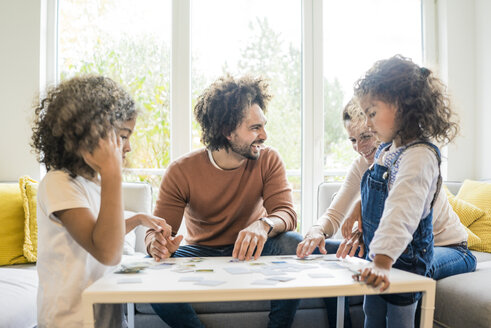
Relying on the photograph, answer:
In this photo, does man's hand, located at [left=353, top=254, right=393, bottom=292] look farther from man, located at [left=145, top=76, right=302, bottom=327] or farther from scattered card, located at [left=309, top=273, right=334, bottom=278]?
man, located at [left=145, top=76, right=302, bottom=327]

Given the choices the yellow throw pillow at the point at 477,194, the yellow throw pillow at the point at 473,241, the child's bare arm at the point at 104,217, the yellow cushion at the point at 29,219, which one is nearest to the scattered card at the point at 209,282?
the child's bare arm at the point at 104,217

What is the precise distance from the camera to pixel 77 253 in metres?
1.24

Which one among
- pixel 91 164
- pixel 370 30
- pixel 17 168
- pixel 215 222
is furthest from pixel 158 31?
pixel 91 164

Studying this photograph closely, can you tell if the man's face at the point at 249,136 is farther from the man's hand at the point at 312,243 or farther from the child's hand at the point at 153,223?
the child's hand at the point at 153,223

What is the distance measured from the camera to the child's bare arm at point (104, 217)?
1.15m

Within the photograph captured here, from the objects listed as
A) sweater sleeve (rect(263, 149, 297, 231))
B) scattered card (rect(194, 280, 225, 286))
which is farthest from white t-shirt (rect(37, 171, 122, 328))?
sweater sleeve (rect(263, 149, 297, 231))

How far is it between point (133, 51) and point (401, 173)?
249cm

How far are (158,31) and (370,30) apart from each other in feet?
5.33

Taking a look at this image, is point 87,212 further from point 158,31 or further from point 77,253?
point 158,31

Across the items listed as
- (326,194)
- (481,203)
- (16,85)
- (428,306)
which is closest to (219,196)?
(326,194)

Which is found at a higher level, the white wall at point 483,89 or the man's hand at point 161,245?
the white wall at point 483,89

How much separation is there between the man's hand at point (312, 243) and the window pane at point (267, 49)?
1.61 meters

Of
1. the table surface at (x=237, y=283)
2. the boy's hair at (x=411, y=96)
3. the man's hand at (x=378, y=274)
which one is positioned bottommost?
the table surface at (x=237, y=283)

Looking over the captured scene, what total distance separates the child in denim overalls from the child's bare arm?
0.66 meters
